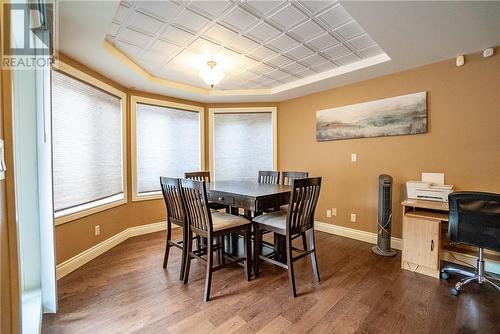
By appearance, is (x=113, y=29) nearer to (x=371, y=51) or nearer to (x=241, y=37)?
(x=241, y=37)

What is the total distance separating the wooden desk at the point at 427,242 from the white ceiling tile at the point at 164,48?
2.99 meters

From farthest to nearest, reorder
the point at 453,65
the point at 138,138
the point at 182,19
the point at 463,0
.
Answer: the point at 138,138
the point at 453,65
the point at 182,19
the point at 463,0

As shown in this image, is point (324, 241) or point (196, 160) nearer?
point (324, 241)

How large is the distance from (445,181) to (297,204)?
1.90m

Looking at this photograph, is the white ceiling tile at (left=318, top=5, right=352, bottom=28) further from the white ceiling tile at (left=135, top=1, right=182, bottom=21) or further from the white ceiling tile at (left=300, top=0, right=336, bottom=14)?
the white ceiling tile at (left=135, top=1, right=182, bottom=21)

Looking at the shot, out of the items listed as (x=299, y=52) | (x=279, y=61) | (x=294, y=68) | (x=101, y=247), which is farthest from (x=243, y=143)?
(x=101, y=247)

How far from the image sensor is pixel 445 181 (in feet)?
8.54

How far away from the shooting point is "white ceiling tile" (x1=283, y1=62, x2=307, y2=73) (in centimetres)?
293

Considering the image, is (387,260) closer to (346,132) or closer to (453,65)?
(346,132)

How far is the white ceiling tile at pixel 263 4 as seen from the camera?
1.74m

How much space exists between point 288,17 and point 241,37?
0.51 metres

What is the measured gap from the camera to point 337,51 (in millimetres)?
2539

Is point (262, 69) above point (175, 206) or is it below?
above

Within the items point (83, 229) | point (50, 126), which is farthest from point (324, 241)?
point (50, 126)
